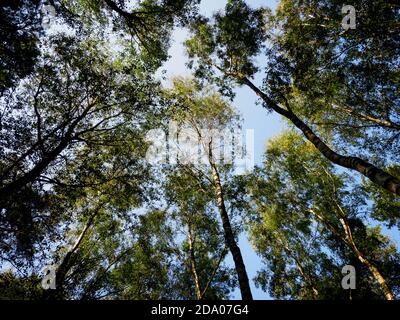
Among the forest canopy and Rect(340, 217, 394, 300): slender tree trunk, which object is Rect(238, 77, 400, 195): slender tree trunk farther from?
Rect(340, 217, 394, 300): slender tree trunk

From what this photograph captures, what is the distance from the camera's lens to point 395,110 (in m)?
14.4

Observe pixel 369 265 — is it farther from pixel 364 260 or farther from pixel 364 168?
pixel 364 168

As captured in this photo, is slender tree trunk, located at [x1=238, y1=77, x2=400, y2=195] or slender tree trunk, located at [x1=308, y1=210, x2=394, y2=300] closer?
slender tree trunk, located at [x1=238, y1=77, x2=400, y2=195]

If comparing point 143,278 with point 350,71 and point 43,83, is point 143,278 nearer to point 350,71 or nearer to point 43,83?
point 43,83

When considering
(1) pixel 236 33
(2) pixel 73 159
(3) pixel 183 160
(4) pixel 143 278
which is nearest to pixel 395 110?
→ (1) pixel 236 33

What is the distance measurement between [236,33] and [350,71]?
19.6 feet

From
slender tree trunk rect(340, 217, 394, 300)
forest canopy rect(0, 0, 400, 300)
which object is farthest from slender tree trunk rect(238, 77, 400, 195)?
slender tree trunk rect(340, 217, 394, 300)

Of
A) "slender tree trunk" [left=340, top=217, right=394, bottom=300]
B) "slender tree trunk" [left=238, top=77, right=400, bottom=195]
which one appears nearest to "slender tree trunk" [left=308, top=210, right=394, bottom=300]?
"slender tree trunk" [left=340, top=217, right=394, bottom=300]

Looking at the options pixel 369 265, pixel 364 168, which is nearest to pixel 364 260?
pixel 369 265

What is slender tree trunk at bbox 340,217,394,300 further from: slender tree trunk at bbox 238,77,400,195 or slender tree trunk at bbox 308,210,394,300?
slender tree trunk at bbox 238,77,400,195

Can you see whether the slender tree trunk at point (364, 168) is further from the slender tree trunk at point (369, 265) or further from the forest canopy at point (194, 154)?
the slender tree trunk at point (369, 265)

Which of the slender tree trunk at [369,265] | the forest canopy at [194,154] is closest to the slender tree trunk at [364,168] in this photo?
the forest canopy at [194,154]

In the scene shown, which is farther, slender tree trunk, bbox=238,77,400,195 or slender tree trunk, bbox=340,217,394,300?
slender tree trunk, bbox=340,217,394,300

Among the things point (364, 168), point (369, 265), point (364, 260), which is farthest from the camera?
point (364, 260)
